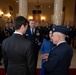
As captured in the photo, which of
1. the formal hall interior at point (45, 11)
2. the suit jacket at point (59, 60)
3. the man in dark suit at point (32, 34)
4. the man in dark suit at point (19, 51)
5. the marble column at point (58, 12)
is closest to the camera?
the suit jacket at point (59, 60)

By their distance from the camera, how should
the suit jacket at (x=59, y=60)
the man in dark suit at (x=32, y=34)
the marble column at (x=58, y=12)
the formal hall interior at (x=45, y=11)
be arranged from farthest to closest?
the marble column at (x=58, y=12) < the formal hall interior at (x=45, y=11) < the man in dark suit at (x=32, y=34) < the suit jacket at (x=59, y=60)

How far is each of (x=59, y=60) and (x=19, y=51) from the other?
20.2 inches

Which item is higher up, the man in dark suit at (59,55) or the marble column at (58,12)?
the marble column at (58,12)

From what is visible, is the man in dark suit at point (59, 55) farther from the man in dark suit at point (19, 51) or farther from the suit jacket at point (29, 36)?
the suit jacket at point (29, 36)

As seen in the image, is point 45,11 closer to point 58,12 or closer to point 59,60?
point 58,12

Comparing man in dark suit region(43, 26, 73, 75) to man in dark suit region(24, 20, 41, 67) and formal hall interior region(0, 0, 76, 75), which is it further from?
formal hall interior region(0, 0, 76, 75)

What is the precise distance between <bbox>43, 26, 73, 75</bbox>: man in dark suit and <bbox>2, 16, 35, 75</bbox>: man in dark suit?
26cm

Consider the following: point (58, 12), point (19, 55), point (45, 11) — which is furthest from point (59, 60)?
point (45, 11)

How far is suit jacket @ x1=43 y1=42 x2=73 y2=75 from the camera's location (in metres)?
1.79

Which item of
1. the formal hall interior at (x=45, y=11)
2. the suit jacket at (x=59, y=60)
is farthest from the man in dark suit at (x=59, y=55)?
the formal hall interior at (x=45, y=11)

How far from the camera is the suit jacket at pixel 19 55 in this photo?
191 centimetres

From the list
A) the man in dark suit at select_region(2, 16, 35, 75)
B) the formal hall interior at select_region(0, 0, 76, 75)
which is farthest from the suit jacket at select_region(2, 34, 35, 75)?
the formal hall interior at select_region(0, 0, 76, 75)

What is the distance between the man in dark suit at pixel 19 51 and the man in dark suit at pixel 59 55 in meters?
0.26

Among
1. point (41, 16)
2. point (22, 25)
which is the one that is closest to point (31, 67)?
point (22, 25)
